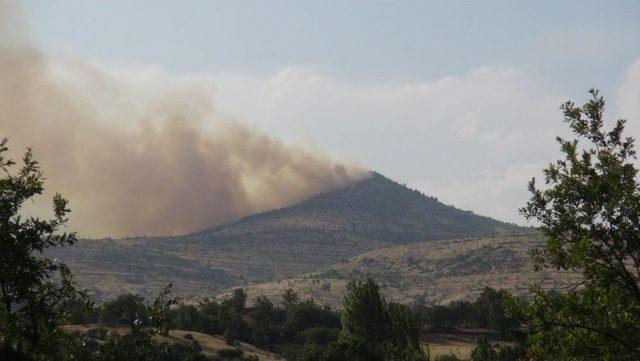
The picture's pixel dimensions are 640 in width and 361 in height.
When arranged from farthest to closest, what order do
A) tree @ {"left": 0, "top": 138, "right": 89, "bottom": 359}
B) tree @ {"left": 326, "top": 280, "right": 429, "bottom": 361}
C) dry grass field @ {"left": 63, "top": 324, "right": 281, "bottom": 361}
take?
dry grass field @ {"left": 63, "top": 324, "right": 281, "bottom": 361} < tree @ {"left": 326, "top": 280, "right": 429, "bottom": 361} < tree @ {"left": 0, "top": 138, "right": 89, "bottom": 359}

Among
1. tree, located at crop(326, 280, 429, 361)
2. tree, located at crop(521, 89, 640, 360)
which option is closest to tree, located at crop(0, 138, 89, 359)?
tree, located at crop(521, 89, 640, 360)

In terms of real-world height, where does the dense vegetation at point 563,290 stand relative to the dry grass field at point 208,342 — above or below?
above

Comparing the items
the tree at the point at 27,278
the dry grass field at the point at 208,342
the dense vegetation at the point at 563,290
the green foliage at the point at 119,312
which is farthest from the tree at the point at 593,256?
the green foliage at the point at 119,312

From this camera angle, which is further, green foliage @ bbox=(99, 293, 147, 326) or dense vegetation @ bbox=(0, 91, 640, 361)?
green foliage @ bbox=(99, 293, 147, 326)

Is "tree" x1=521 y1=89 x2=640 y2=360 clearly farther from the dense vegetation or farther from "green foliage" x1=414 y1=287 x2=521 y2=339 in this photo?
"green foliage" x1=414 y1=287 x2=521 y2=339

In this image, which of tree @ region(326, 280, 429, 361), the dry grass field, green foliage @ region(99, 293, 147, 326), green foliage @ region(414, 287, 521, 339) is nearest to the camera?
tree @ region(326, 280, 429, 361)

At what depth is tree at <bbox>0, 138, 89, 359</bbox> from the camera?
20422mm

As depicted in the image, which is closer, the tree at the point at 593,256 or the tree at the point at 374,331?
the tree at the point at 593,256

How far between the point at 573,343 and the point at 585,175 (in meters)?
5.23

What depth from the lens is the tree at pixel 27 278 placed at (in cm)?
2042

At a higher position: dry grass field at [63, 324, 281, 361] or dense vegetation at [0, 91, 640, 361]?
dense vegetation at [0, 91, 640, 361]

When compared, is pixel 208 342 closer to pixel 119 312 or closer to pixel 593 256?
pixel 119 312

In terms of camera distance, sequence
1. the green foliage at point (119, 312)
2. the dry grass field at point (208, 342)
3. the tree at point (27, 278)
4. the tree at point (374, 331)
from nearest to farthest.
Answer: the tree at point (27, 278) → the tree at point (374, 331) → the dry grass field at point (208, 342) → the green foliage at point (119, 312)

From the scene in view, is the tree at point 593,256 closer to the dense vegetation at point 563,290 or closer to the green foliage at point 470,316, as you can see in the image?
the dense vegetation at point 563,290
